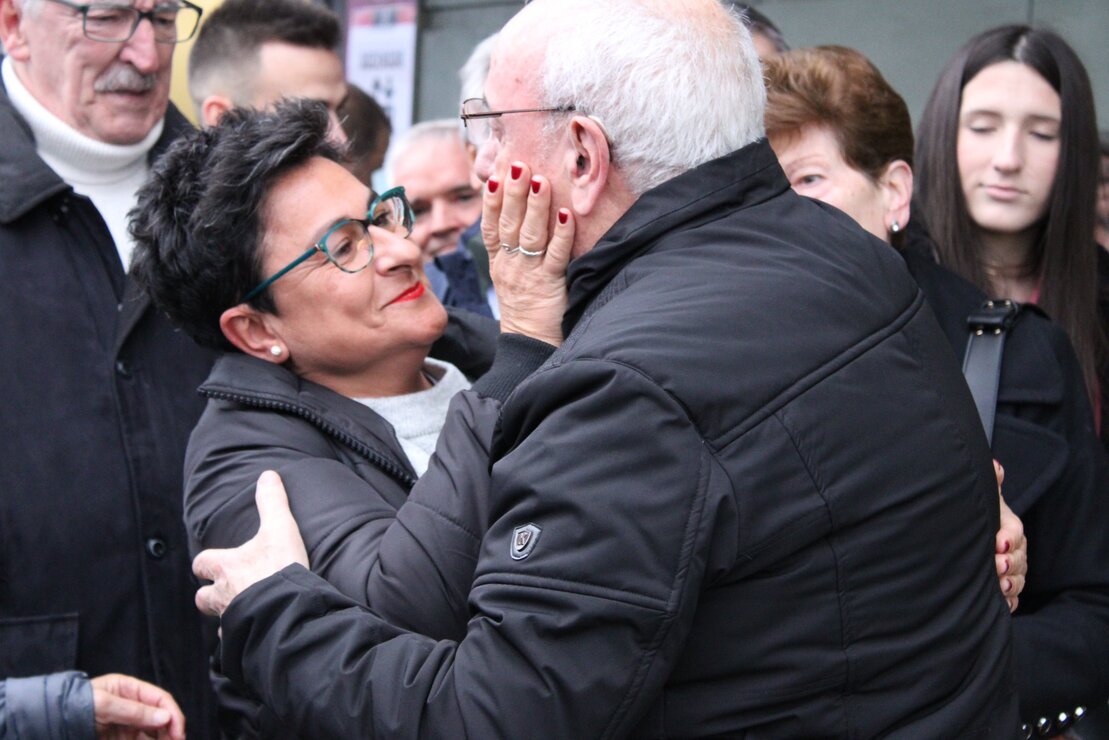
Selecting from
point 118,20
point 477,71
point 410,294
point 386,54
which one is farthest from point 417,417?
point 386,54

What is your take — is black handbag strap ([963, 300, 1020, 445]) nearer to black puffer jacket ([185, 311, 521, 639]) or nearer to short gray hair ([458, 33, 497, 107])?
black puffer jacket ([185, 311, 521, 639])

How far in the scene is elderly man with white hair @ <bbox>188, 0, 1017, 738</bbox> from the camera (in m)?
1.56

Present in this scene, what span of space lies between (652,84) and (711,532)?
65cm

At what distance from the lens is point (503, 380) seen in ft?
6.58

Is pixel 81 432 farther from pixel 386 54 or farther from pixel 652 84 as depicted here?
pixel 386 54

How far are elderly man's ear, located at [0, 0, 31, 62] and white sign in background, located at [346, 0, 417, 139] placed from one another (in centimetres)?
324

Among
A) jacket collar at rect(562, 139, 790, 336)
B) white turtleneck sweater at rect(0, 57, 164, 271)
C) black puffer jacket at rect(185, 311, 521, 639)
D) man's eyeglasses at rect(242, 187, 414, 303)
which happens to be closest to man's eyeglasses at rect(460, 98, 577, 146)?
jacket collar at rect(562, 139, 790, 336)

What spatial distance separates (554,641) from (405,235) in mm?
1371

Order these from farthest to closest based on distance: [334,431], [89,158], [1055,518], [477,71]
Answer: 1. [477,71]
2. [89,158]
3. [1055,518]
4. [334,431]

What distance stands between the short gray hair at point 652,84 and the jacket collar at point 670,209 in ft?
0.10

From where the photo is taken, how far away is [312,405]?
96.3 inches

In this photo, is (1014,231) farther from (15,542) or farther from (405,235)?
(15,542)

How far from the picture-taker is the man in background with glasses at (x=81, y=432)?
2785mm

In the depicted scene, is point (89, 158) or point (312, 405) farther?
point (89, 158)
